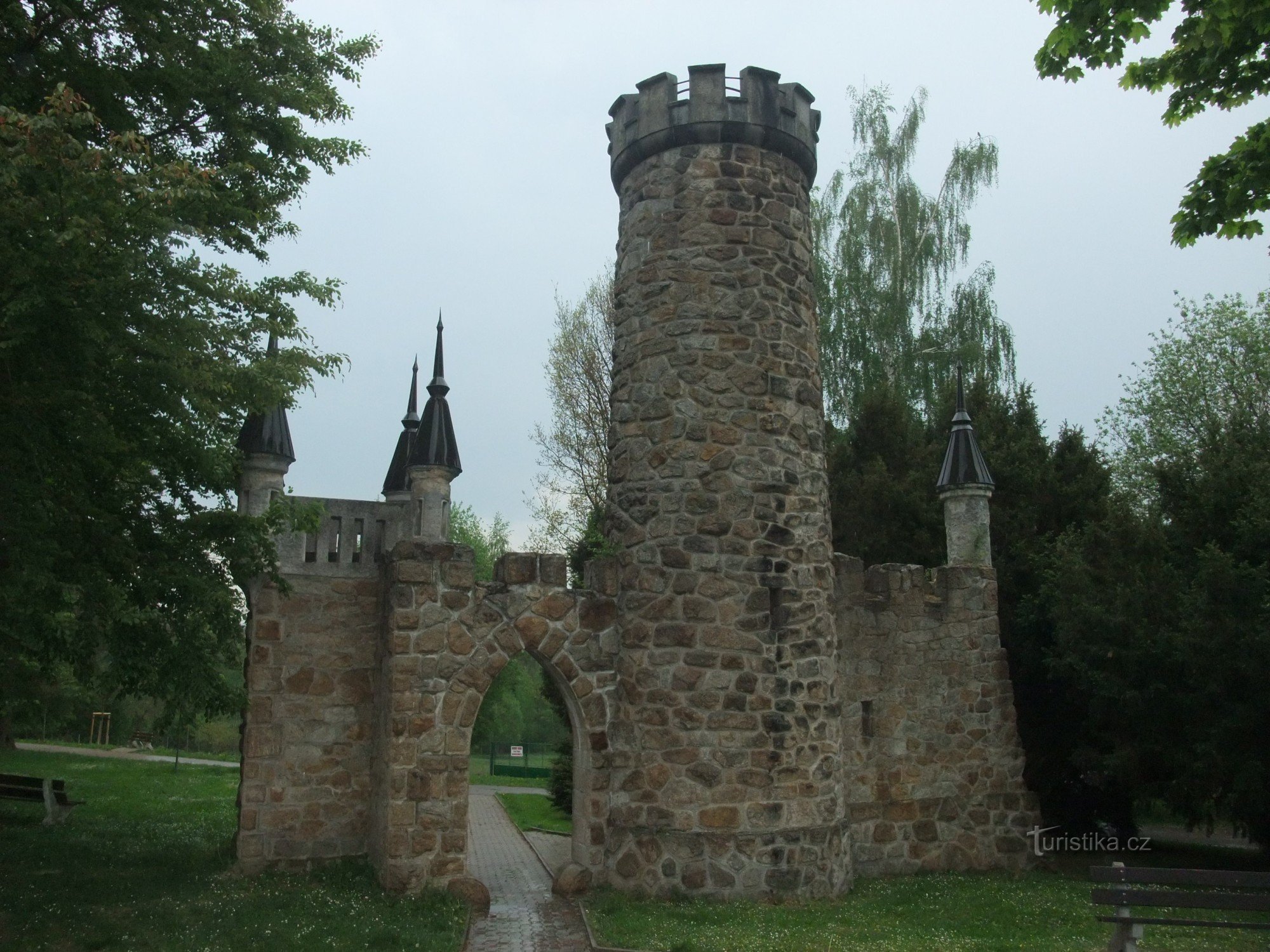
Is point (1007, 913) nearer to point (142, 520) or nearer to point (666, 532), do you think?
point (666, 532)

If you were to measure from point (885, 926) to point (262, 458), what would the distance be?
7.98 metres

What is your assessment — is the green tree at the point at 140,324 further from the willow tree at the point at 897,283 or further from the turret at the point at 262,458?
the willow tree at the point at 897,283

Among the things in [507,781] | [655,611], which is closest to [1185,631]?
[655,611]

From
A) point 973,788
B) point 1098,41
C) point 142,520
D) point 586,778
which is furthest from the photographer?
point 973,788

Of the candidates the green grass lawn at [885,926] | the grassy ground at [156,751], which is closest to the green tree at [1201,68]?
the green grass lawn at [885,926]

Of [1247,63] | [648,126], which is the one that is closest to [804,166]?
[648,126]

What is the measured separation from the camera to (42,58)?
1085 cm

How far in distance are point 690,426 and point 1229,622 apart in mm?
6343

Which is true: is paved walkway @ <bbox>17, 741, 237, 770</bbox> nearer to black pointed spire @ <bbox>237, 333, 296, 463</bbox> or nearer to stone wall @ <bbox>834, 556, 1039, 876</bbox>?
black pointed spire @ <bbox>237, 333, 296, 463</bbox>

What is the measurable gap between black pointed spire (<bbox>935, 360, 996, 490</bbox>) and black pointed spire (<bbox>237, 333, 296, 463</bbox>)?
8.21m

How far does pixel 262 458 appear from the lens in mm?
11898

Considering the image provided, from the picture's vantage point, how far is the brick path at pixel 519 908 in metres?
8.88

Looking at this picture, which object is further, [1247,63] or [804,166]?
[804,166]

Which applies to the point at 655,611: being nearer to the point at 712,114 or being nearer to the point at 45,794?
the point at 712,114
